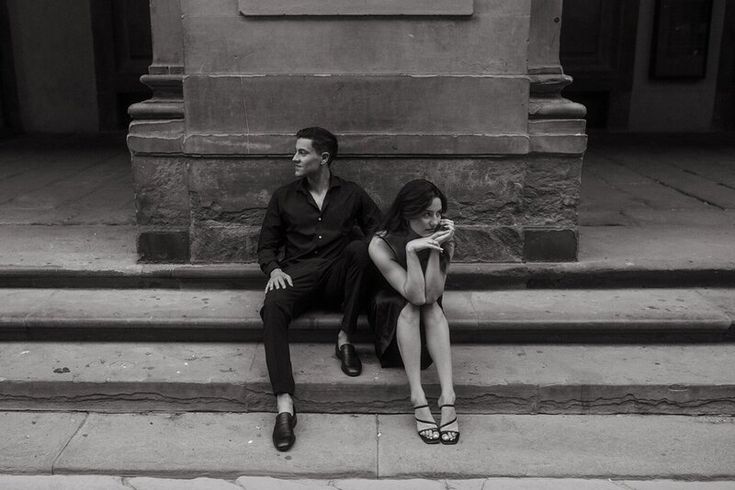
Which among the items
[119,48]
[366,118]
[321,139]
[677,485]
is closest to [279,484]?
[677,485]

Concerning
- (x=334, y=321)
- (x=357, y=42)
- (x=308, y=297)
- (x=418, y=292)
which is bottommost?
(x=334, y=321)

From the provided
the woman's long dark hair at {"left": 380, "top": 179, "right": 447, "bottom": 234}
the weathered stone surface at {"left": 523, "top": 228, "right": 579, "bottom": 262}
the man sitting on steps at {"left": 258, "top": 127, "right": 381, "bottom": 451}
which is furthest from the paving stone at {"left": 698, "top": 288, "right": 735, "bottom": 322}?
the man sitting on steps at {"left": 258, "top": 127, "right": 381, "bottom": 451}

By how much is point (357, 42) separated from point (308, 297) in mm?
1687

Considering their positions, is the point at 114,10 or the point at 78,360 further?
the point at 114,10

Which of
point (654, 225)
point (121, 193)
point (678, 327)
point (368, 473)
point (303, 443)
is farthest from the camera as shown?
point (121, 193)

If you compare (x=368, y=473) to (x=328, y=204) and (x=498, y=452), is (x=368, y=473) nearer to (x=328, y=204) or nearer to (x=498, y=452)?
(x=498, y=452)

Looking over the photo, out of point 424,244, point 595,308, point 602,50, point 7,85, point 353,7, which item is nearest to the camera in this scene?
point 424,244

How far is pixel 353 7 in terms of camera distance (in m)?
5.05

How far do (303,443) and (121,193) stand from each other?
4.19 meters

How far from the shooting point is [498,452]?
391 cm

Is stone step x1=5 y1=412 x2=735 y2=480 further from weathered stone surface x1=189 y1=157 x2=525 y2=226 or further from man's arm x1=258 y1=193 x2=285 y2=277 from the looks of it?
weathered stone surface x1=189 y1=157 x2=525 y2=226

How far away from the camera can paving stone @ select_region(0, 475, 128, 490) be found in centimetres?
365

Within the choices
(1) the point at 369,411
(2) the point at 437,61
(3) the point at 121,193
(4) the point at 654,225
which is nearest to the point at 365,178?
(2) the point at 437,61

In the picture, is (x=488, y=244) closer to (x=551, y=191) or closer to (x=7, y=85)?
(x=551, y=191)
